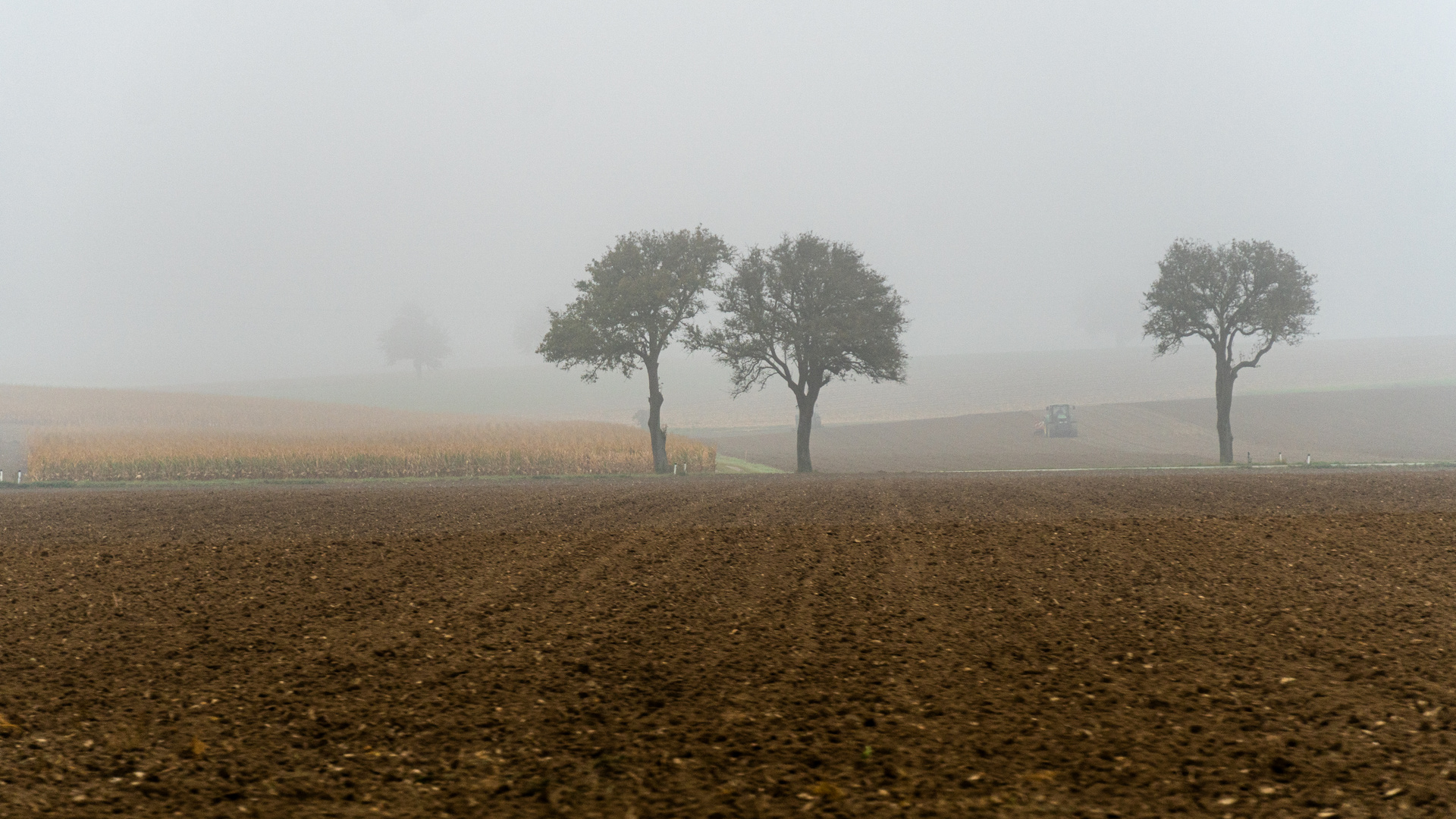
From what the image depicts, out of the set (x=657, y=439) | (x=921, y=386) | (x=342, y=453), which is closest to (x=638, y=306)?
(x=657, y=439)

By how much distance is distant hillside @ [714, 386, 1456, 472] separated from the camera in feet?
171

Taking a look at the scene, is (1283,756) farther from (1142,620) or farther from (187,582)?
(187,582)

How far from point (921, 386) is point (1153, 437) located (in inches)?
2214

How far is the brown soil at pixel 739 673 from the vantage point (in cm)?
531

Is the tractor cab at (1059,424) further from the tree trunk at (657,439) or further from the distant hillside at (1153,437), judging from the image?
the tree trunk at (657,439)

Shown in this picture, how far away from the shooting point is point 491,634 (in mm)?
8719

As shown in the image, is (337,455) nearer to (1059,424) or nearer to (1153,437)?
(1059,424)

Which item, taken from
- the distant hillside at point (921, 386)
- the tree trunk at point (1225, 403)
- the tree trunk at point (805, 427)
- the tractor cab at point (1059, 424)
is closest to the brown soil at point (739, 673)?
the tree trunk at point (805, 427)

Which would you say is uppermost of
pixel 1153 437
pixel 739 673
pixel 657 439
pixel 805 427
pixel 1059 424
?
pixel 805 427

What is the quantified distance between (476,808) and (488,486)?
2408 cm

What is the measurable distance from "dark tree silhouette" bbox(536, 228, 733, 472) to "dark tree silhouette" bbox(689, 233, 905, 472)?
76.7 inches

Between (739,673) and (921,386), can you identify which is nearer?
(739,673)

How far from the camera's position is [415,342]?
5974 inches

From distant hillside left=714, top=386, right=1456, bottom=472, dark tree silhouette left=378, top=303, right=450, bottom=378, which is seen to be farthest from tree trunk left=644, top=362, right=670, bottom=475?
dark tree silhouette left=378, top=303, right=450, bottom=378
